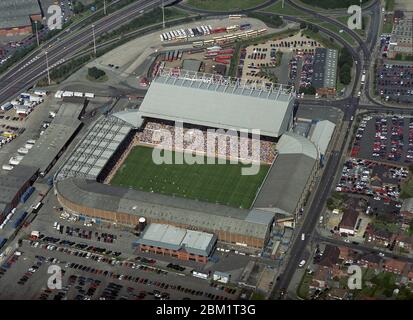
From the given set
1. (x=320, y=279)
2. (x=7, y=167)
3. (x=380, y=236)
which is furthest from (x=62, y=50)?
(x=320, y=279)

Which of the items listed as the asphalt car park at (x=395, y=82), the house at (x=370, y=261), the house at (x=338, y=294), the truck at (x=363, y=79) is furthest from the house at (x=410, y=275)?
the truck at (x=363, y=79)

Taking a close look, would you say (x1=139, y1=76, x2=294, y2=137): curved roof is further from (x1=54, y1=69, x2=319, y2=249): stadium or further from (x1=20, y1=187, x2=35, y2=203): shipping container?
(x1=20, y1=187, x2=35, y2=203): shipping container

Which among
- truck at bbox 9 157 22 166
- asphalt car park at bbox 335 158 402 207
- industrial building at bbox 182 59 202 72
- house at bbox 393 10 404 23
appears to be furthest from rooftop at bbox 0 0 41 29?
asphalt car park at bbox 335 158 402 207

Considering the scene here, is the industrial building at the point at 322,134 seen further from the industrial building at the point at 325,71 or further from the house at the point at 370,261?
the house at the point at 370,261

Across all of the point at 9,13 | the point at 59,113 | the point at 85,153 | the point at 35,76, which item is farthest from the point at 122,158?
the point at 9,13

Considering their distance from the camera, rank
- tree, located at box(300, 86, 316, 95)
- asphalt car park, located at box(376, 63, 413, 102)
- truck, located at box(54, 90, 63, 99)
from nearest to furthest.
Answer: truck, located at box(54, 90, 63, 99), tree, located at box(300, 86, 316, 95), asphalt car park, located at box(376, 63, 413, 102)

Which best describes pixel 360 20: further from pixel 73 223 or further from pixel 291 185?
Result: pixel 73 223
